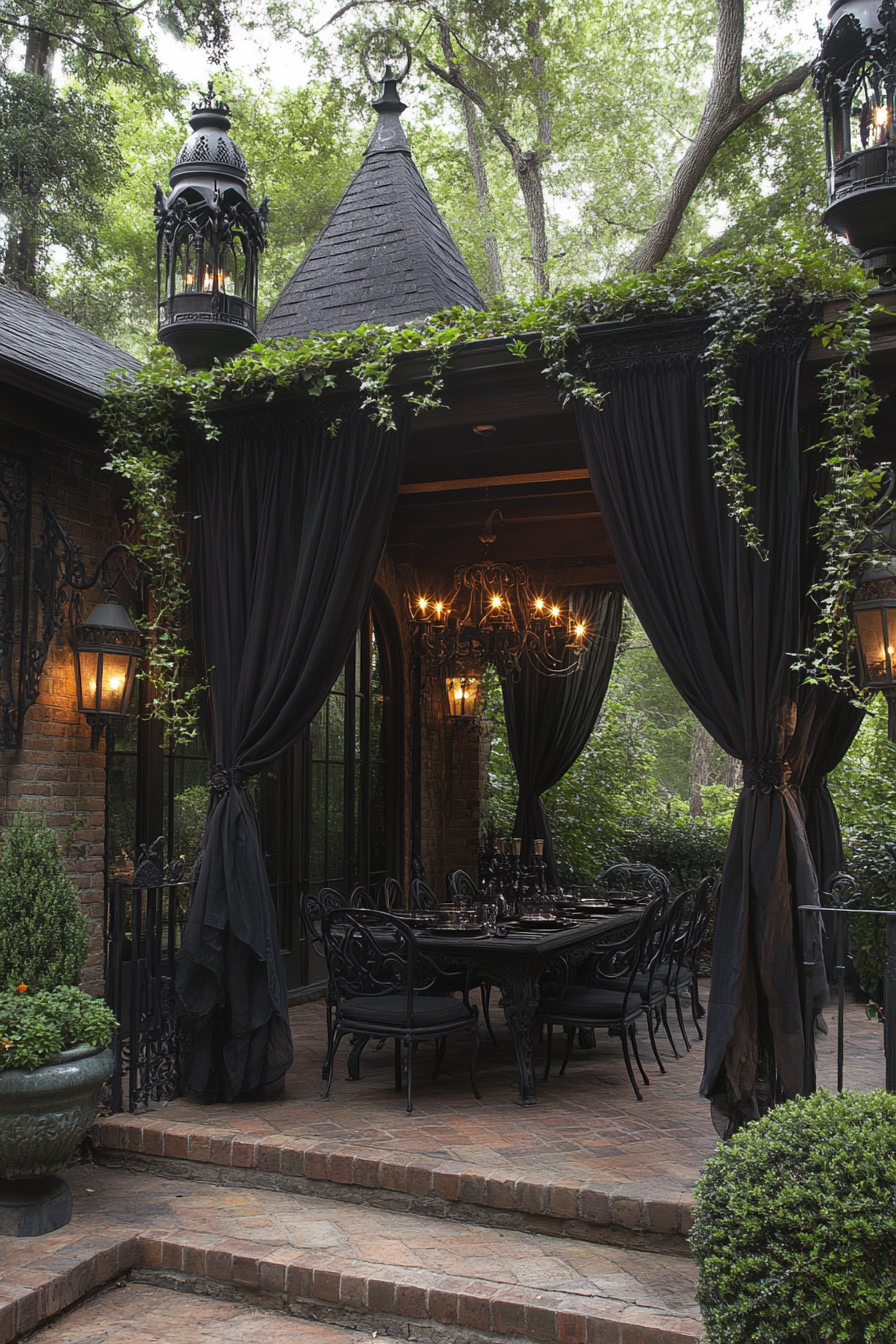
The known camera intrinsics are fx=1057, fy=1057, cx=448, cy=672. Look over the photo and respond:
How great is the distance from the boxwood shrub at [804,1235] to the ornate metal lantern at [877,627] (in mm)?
2099

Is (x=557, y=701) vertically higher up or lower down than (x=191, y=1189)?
higher up

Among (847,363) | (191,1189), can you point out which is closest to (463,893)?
(191,1189)

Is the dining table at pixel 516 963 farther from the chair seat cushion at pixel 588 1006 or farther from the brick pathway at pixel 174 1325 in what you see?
the brick pathway at pixel 174 1325

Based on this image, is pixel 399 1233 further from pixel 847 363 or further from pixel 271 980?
pixel 847 363

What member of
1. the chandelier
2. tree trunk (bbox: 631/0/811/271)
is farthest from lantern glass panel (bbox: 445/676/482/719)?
tree trunk (bbox: 631/0/811/271)

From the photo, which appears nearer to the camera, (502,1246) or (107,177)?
(502,1246)

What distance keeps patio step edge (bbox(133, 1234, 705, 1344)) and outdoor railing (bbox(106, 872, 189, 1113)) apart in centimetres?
107

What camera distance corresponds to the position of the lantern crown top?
567cm

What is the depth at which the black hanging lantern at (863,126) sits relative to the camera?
4.07m

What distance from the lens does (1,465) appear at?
4.85 meters

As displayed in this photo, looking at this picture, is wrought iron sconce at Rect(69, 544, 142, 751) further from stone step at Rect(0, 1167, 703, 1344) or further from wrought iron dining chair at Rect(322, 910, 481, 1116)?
stone step at Rect(0, 1167, 703, 1344)

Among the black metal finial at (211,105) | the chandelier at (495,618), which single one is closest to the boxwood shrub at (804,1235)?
the chandelier at (495,618)

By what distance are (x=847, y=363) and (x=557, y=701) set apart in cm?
601

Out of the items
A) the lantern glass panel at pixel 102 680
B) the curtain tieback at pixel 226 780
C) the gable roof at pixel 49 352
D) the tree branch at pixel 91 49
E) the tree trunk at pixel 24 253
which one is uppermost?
the tree branch at pixel 91 49
